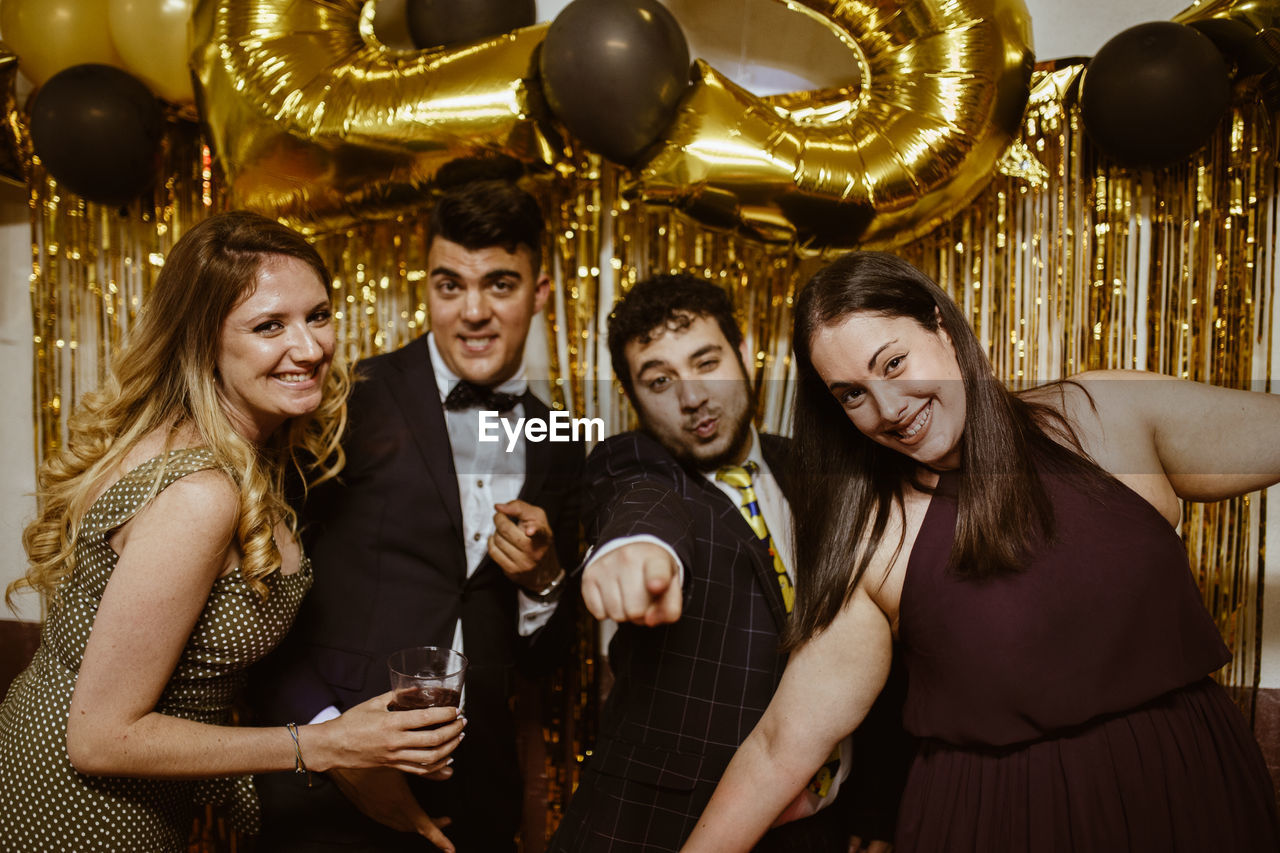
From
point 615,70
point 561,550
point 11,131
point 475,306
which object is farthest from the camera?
point 11,131

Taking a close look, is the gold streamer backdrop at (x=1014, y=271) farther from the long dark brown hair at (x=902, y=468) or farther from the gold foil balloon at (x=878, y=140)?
the long dark brown hair at (x=902, y=468)

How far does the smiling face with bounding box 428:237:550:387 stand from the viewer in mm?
1795

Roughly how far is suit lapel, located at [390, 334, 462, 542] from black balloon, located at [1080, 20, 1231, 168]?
5.35ft

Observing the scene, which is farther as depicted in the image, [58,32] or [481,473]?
[58,32]

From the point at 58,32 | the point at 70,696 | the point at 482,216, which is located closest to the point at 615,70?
the point at 482,216

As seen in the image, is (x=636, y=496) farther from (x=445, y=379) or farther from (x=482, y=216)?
(x=482, y=216)

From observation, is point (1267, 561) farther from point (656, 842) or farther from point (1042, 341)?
point (656, 842)

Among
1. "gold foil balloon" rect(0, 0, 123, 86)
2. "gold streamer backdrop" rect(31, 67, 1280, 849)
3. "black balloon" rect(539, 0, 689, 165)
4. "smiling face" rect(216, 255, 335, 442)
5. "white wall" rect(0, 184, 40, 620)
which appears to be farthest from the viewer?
"white wall" rect(0, 184, 40, 620)

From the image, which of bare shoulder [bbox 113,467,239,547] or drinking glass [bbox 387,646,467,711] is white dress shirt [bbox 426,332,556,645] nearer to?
drinking glass [bbox 387,646,467,711]

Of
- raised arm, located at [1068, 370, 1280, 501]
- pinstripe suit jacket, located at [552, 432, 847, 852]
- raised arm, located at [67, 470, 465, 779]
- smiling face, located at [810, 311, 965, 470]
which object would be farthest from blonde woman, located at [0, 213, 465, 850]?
raised arm, located at [1068, 370, 1280, 501]

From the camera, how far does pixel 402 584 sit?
1.70 metres

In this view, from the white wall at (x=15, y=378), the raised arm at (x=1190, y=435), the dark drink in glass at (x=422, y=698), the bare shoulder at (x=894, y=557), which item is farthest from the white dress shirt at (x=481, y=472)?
the white wall at (x=15, y=378)

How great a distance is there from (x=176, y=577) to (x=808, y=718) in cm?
100

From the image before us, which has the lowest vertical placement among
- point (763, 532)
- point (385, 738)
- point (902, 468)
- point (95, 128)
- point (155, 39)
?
point (385, 738)
